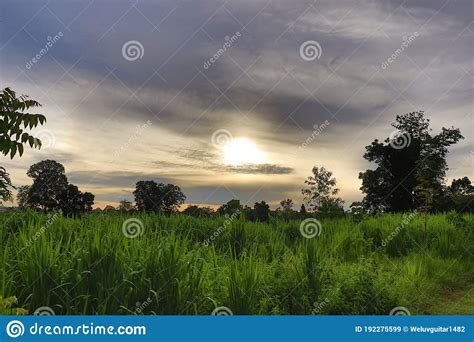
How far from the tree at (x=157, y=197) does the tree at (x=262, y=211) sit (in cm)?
309

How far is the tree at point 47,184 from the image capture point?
46.1 feet

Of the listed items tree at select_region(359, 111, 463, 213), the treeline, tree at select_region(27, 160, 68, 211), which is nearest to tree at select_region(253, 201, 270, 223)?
the treeline

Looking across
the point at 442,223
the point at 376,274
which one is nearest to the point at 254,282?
the point at 376,274

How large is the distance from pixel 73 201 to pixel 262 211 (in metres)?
6.05

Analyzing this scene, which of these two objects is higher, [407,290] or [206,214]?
[206,214]

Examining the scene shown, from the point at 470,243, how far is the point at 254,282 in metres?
11.6

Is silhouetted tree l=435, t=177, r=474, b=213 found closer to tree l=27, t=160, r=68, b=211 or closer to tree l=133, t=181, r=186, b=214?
tree l=133, t=181, r=186, b=214

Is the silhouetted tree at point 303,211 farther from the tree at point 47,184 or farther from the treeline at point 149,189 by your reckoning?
the tree at point 47,184

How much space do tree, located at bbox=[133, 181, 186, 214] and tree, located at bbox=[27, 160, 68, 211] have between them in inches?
80.5

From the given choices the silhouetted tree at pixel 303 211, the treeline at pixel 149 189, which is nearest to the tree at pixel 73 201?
the treeline at pixel 149 189

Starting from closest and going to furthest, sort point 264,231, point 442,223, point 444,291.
A: point 444,291
point 264,231
point 442,223

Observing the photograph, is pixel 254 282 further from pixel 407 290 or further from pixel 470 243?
pixel 470 243

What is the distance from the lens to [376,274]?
9.61 meters

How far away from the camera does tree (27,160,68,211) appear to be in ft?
46.1
